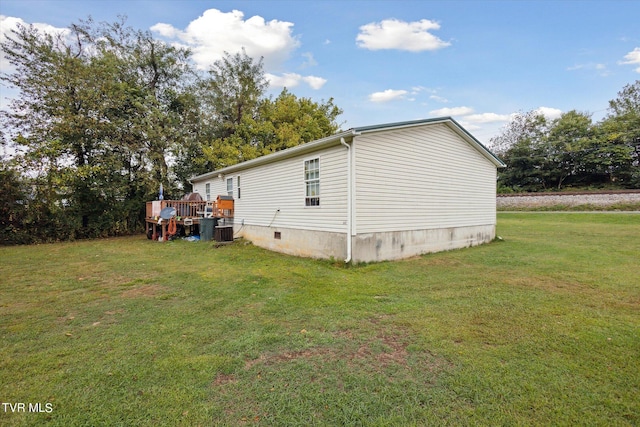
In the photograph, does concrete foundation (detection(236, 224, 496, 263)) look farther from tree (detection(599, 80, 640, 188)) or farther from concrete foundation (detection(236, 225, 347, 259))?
tree (detection(599, 80, 640, 188))

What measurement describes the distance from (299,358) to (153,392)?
4.19 feet

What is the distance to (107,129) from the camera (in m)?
14.9

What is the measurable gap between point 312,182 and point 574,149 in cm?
3316

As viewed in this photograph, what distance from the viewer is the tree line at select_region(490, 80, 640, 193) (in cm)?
2862

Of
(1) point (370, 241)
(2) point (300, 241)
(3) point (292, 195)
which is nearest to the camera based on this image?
(1) point (370, 241)

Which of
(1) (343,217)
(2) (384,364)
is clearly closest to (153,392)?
(2) (384,364)

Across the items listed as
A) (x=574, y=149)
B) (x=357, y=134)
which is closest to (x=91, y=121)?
(x=357, y=134)

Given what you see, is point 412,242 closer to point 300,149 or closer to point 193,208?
point 300,149

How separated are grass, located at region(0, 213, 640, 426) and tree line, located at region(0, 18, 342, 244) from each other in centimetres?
895

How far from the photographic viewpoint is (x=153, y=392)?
2416mm

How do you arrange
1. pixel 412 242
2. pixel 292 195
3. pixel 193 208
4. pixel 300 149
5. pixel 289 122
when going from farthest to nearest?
1. pixel 289 122
2. pixel 193 208
3. pixel 292 195
4. pixel 412 242
5. pixel 300 149

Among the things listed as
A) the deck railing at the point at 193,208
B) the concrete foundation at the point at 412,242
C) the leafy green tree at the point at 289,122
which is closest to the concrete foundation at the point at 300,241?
the concrete foundation at the point at 412,242

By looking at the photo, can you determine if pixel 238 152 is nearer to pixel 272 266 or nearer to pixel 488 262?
pixel 272 266

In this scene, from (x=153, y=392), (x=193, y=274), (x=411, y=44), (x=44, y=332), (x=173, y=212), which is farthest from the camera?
(x=411, y=44)
